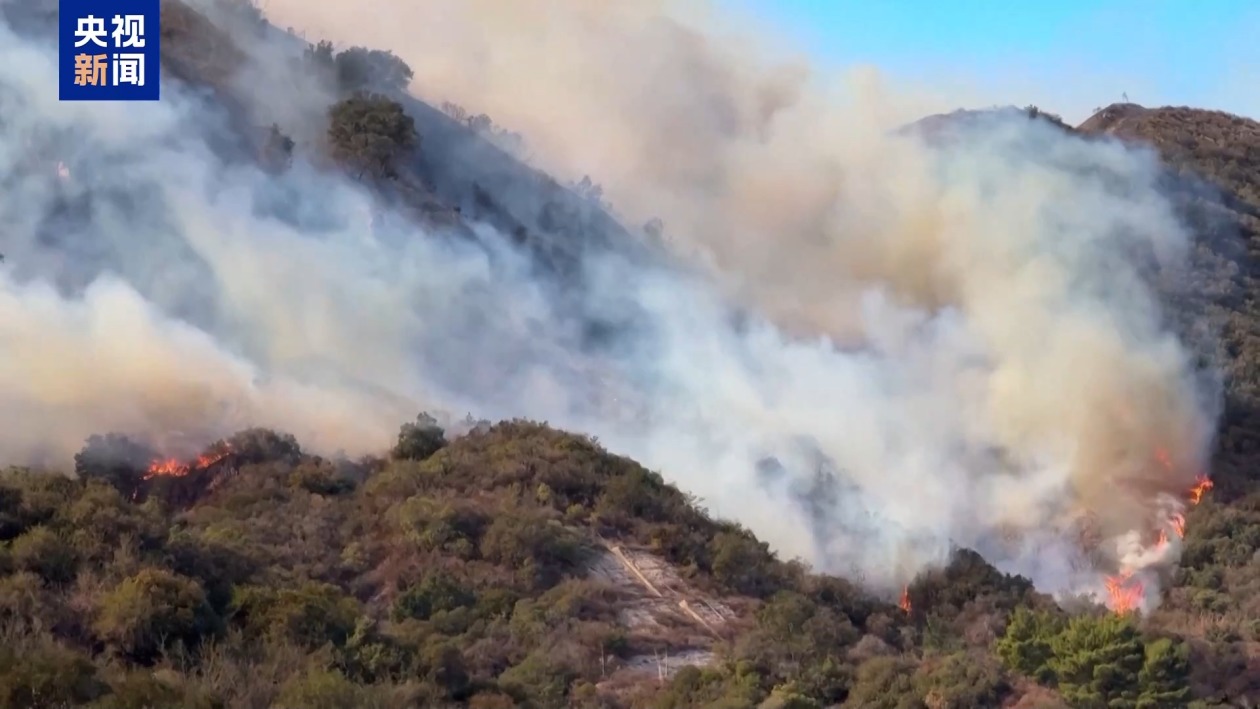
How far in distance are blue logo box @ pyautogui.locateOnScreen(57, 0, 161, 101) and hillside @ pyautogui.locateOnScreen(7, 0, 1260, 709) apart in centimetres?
992

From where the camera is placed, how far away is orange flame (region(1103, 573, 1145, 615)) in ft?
147

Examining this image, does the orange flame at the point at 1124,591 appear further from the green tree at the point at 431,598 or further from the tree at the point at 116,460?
the tree at the point at 116,460

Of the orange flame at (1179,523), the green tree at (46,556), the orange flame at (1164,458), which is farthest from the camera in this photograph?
the orange flame at (1164,458)

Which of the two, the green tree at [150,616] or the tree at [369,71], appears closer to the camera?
the green tree at [150,616]

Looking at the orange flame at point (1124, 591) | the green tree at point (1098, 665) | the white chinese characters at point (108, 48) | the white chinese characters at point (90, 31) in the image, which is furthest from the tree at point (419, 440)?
the orange flame at point (1124, 591)

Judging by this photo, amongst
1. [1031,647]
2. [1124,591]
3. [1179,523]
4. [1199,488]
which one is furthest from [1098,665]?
[1199,488]

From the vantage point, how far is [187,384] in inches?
1559

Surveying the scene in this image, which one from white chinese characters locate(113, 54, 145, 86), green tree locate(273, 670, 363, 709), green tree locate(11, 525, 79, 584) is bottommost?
green tree locate(273, 670, 363, 709)

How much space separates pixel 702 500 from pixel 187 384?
53.7 ft

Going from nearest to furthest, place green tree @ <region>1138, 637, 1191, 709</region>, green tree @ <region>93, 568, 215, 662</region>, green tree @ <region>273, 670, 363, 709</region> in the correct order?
green tree @ <region>273, 670, 363, 709</region> → green tree @ <region>93, 568, 215, 662</region> → green tree @ <region>1138, 637, 1191, 709</region>

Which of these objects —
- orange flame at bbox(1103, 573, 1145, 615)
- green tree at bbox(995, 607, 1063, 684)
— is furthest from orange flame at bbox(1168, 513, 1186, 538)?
green tree at bbox(995, 607, 1063, 684)

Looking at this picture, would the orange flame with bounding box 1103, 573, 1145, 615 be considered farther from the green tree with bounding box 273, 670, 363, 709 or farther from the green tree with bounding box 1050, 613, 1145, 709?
the green tree with bounding box 273, 670, 363, 709

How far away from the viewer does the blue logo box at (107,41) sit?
37.5 meters

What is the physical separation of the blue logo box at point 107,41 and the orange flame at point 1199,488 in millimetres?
41347
